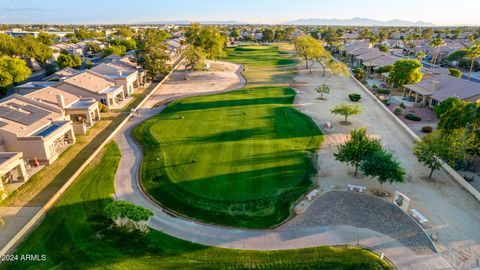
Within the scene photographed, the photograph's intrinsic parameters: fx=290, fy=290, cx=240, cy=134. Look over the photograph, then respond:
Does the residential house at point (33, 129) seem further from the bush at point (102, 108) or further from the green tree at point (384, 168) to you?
the green tree at point (384, 168)

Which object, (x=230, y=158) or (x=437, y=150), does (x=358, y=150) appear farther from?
(x=230, y=158)

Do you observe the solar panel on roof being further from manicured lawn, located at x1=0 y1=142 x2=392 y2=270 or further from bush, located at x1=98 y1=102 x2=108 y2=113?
manicured lawn, located at x1=0 y1=142 x2=392 y2=270

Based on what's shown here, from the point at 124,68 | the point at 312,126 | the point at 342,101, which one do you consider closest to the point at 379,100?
the point at 342,101

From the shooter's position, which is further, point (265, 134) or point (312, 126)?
point (312, 126)

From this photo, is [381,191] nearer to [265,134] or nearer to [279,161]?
[279,161]

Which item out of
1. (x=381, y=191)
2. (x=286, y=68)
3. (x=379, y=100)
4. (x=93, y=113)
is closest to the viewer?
(x=381, y=191)

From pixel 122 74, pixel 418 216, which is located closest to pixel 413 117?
pixel 418 216

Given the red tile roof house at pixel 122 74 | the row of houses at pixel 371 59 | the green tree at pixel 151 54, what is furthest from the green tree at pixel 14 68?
the row of houses at pixel 371 59
